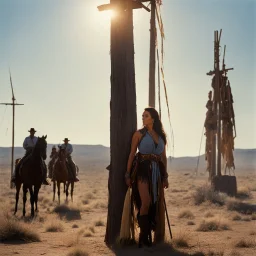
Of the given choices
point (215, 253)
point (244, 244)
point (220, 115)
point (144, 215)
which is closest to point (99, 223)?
point (244, 244)

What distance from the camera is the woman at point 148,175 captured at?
24.6 feet

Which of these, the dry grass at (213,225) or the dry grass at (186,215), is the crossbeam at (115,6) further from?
the dry grass at (186,215)

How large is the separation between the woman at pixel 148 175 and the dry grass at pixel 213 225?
3.43m

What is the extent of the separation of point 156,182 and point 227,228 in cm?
447

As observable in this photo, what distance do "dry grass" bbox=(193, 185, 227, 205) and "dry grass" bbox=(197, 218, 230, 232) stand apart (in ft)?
21.5

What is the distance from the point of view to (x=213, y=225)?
11305 millimetres

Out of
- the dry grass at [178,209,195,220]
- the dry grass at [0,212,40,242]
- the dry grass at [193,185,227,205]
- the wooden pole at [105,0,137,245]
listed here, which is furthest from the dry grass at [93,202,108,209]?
the wooden pole at [105,0,137,245]

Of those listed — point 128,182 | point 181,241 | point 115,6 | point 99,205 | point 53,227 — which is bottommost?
point 99,205

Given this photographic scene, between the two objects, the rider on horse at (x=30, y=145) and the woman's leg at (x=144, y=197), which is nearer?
the woman's leg at (x=144, y=197)

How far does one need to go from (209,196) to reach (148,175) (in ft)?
39.3

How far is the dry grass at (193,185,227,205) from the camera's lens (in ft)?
60.4

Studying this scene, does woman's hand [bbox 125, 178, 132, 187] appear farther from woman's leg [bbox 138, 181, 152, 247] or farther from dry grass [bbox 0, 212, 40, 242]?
dry grass [bbox 0, 212, 40, 242]

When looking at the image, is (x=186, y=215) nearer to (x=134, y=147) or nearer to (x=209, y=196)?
(x=209, y=196)

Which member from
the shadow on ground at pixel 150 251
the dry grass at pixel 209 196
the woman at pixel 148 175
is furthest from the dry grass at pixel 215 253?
the dry grass at pixel 209 196
